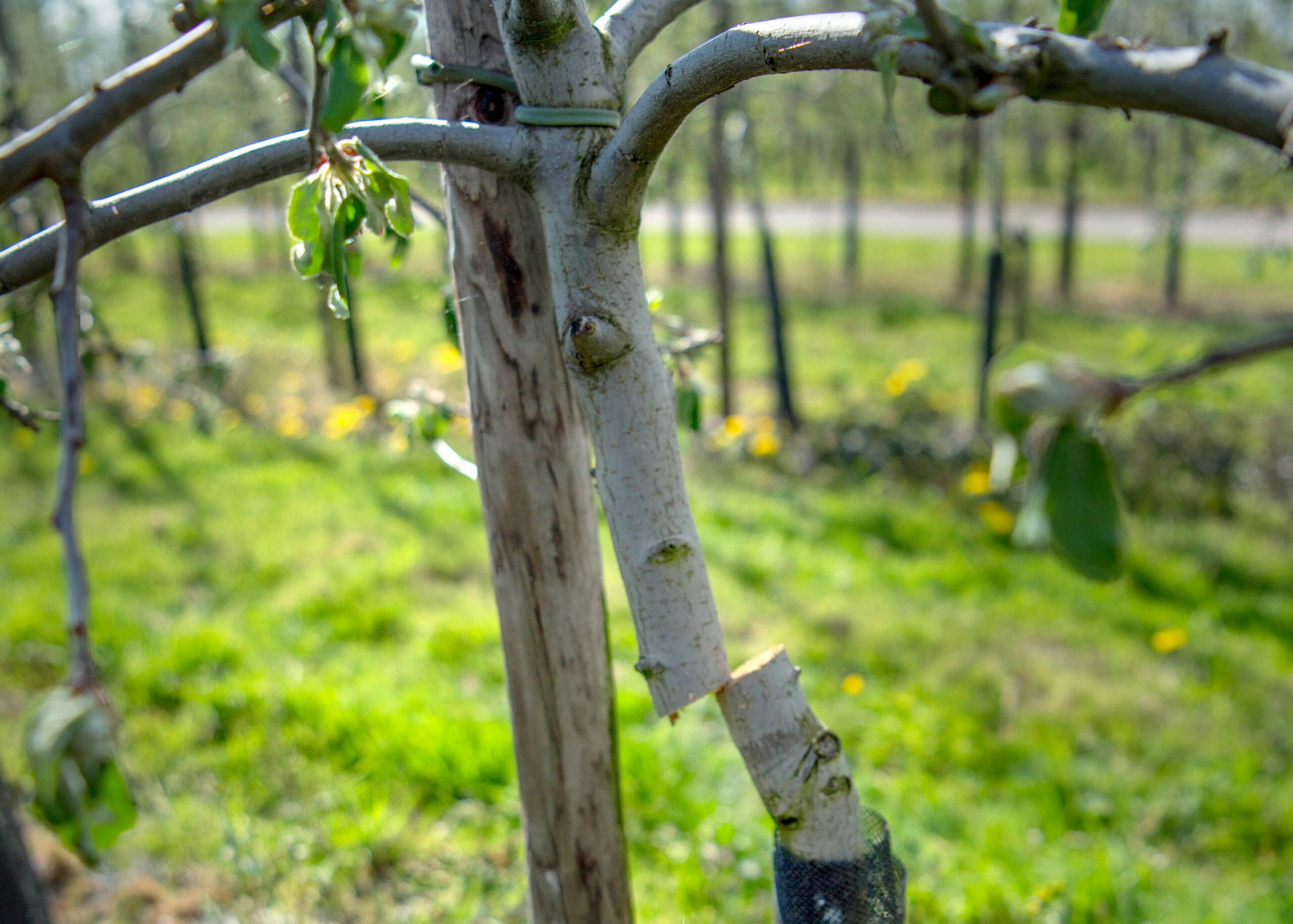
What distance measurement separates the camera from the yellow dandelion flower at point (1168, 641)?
360cm

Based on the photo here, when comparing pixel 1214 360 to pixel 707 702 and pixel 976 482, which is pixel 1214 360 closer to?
pixel 707 702

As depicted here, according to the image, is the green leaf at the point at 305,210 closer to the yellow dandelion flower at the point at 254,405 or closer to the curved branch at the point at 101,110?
the curved branch at the point at 101,110

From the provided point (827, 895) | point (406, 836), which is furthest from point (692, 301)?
point (827, 895)

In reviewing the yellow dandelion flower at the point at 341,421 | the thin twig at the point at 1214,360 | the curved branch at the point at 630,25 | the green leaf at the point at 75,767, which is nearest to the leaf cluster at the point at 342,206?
the curved branch at the point at 630,25

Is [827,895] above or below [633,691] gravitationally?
above

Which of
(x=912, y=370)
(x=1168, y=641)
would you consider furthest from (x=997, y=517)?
(x=912, y=370)

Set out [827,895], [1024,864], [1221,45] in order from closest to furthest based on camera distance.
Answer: [1221,45]
[827,895]
[1024,864]

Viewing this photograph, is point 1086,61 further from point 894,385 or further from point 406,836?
point 894,385

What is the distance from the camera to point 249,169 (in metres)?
1.16

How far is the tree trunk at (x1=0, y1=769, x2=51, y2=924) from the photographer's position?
1.34 metres

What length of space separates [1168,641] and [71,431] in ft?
13.0

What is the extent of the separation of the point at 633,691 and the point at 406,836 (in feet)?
3.49

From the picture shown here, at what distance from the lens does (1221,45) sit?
76cm

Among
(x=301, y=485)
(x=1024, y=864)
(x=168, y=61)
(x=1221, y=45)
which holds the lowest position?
(x=1024, y=864)
